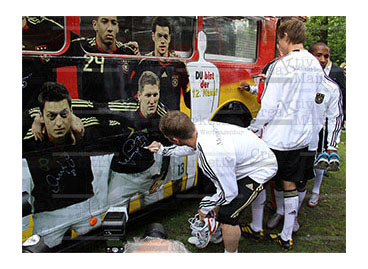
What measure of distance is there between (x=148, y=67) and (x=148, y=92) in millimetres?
219

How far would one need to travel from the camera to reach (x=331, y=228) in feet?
11.7

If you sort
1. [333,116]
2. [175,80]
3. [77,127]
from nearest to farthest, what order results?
1. [77,127]
2. [175,80]
3. [333,116]

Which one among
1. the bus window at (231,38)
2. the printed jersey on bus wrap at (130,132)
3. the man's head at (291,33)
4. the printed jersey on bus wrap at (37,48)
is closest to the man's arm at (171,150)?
the printed jersey on bus wrap at (130,132)

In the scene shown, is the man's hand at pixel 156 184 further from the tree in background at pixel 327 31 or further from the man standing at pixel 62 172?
the tree in background at pixel 327 31

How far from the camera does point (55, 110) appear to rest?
2285 mm

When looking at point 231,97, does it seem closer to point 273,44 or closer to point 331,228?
point 273,44

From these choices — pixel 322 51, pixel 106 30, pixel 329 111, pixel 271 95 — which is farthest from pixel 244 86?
pixel 106 30

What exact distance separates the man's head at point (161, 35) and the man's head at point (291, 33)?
1.04 meters

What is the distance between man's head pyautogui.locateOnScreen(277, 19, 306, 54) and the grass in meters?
1.87

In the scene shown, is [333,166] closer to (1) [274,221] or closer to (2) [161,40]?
(1) [274,221]

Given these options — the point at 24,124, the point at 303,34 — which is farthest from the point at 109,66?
the point at 303,34

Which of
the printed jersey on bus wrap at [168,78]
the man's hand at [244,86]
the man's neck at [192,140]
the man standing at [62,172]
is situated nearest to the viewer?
the man standing at [62,172]

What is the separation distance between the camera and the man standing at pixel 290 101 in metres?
2.86

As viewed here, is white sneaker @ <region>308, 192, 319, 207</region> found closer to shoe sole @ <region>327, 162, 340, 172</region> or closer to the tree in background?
shoe sole @ <region>327, 162, 340, 172</region>
